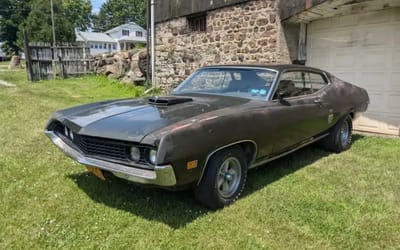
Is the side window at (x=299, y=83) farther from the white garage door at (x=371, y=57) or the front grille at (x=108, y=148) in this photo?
the white garage door at (x=371, y=57)

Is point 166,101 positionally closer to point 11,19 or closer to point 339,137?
point 339,137

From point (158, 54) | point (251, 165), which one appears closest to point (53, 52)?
point (158, 54)

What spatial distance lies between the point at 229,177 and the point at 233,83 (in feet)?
4.51

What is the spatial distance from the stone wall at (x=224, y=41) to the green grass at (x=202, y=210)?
393 cm

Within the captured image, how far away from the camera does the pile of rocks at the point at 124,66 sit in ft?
43.8

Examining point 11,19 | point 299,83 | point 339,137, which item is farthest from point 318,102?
point 11,19

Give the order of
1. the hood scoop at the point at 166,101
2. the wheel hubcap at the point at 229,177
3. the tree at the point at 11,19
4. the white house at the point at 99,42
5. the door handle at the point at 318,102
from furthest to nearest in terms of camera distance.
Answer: the white house at the point at 99,42 < the tree at the point at 11,19 < the door handle at the point at 318,102 < the hood scoop at the point at 166,101 < the wheel hubcap at the point at 229,177

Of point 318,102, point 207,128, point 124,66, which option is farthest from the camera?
point 124,66

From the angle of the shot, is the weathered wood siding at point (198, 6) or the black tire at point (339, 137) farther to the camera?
the weathered wood siding at point (198, 6)

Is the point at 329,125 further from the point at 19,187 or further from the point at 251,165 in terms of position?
the point at 19,187

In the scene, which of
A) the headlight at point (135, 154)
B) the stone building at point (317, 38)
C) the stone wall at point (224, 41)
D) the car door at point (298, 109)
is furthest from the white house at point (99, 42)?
the headlight at point (135, 154)

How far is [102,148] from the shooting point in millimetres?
3086

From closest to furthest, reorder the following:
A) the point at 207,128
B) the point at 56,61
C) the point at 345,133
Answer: the point at 207,128, the point at 345,133, the point at 56,61

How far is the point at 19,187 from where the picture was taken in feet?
12.2
